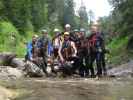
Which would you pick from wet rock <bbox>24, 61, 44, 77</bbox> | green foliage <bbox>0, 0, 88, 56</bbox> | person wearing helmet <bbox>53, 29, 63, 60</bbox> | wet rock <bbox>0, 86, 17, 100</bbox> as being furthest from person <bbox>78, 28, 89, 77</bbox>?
green foliage <bbox>0, 0, 88, 56</bbox>

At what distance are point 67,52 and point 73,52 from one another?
27 cm

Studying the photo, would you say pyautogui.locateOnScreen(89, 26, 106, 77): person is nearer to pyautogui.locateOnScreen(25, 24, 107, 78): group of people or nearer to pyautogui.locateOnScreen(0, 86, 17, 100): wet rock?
pyautogui.locateOnScreen(25, 24, 107, 78): group of people

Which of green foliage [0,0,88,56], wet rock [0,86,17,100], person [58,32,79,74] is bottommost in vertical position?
wet rock [0,86,17,100]

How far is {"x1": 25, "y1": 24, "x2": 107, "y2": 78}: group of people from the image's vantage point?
18.4 m

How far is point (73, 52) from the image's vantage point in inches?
730

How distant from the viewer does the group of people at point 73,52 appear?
18422 millimetres

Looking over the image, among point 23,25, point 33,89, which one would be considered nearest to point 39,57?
point 33,89

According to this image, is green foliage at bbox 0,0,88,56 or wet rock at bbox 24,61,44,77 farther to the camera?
green foliage at bbox 0,0,88,56

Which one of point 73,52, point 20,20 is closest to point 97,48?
point 73,52

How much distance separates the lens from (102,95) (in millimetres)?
10539

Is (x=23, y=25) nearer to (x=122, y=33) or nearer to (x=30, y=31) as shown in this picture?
(x=30, y=31)

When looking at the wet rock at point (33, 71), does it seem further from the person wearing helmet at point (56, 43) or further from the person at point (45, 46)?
the person wearing helmet at point (56, 43)

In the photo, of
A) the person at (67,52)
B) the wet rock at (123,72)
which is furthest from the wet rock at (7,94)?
the wet rock at (123,72)

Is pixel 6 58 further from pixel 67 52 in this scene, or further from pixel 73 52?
pixel 73 52
